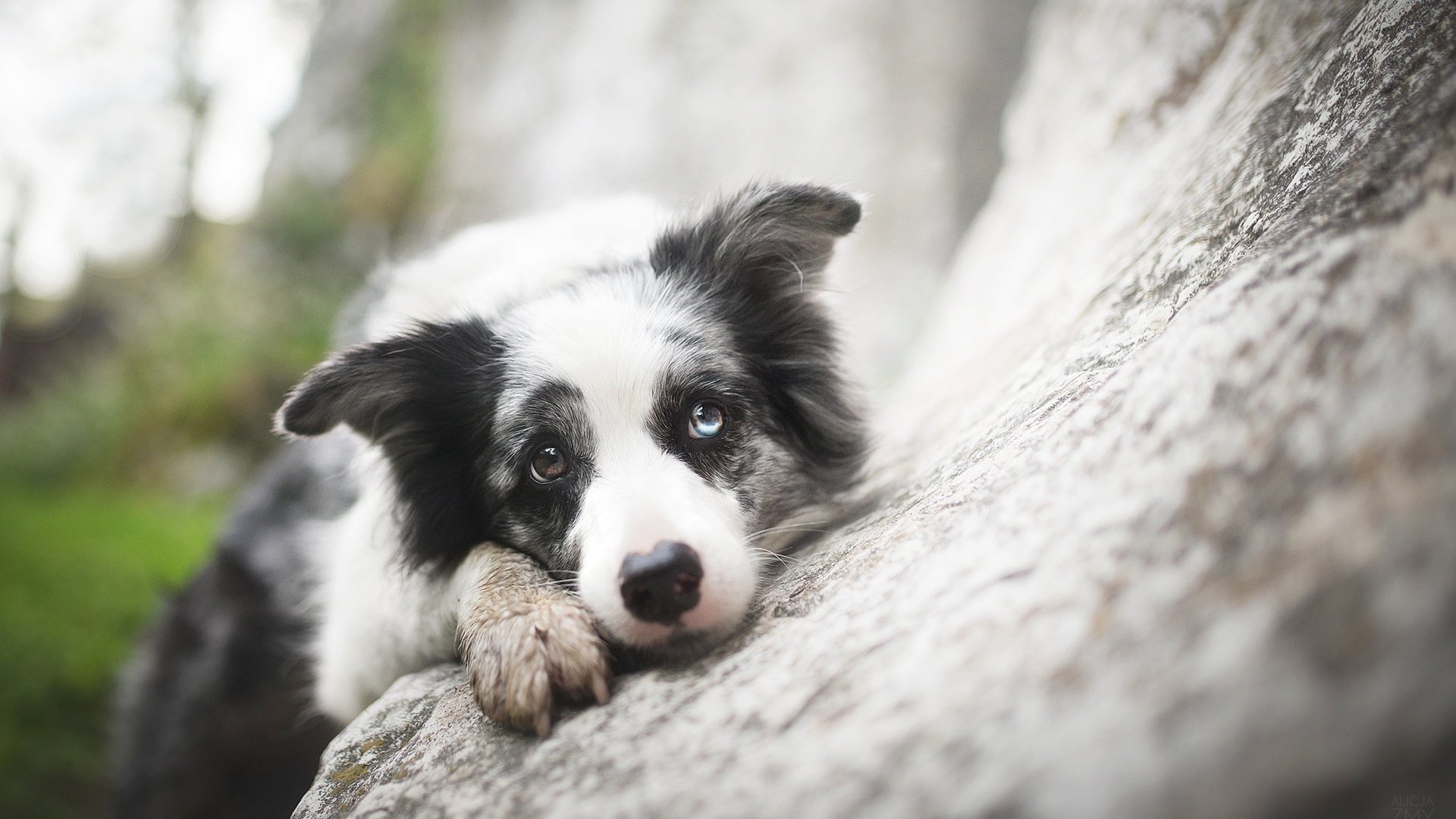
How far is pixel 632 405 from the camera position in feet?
7.97

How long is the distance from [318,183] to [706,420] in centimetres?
1117

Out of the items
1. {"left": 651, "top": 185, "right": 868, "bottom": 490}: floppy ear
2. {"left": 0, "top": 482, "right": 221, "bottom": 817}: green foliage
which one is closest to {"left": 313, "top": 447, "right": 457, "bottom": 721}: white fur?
{"left": 651, "top": 185, "right": 868, "bottom": 490}: floppy ear

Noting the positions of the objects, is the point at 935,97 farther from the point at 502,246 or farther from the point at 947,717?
the point at 947,717

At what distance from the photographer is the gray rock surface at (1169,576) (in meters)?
0.95

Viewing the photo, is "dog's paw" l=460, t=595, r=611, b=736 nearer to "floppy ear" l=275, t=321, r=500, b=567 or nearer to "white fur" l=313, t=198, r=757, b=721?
"white fur" l=313, t=198, r=757, b=721

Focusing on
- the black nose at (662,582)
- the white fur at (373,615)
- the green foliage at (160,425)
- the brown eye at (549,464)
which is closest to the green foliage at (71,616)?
the green foliage at (160,425)

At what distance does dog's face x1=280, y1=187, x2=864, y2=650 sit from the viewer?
2.35 metres

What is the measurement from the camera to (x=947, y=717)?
4.08ft

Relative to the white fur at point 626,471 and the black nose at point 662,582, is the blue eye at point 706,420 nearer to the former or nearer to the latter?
the white fur at point 626,471

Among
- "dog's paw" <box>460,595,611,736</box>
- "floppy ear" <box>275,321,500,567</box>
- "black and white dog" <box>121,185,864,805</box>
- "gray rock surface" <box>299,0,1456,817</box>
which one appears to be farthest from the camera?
"floppy ear" <box>275,321,500,567</box>

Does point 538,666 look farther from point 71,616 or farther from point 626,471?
point 71,616

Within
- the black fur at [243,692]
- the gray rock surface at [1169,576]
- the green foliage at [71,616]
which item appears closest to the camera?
the gray rock surface at [1169,576]

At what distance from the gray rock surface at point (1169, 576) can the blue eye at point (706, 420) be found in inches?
18.4

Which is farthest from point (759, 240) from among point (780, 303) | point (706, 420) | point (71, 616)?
point (71, 616)
